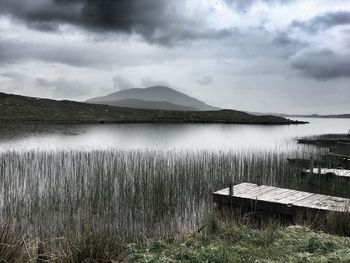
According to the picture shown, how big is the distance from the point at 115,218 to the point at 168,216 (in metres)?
1.52

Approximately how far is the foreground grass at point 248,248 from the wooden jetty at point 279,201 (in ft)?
6.15

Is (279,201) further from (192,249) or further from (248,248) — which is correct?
(192,249)

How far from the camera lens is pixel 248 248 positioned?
6438mm

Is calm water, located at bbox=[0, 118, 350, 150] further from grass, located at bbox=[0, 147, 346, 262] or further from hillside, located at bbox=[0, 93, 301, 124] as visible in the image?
hillside, located at bbox=[0, 93, 301, 124]

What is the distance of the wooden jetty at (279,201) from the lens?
371 inches

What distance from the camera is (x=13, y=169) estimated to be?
46.9 feet

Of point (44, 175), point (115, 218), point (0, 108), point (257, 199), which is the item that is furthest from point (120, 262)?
point (0, 108)

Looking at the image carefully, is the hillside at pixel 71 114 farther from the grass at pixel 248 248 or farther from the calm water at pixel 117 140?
the grass at pixel 248 248

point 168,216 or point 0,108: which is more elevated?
point 0,108

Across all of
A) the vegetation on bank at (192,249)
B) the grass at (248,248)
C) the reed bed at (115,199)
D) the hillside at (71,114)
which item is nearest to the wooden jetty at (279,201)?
the reed bed at (115,199)

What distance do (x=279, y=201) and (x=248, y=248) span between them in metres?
3.85

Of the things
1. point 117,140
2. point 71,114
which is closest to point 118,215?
point 117,140

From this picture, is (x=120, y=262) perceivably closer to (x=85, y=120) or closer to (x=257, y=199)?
(x=257, y=199)

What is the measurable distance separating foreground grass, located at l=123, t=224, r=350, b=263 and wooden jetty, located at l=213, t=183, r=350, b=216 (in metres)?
1.87
